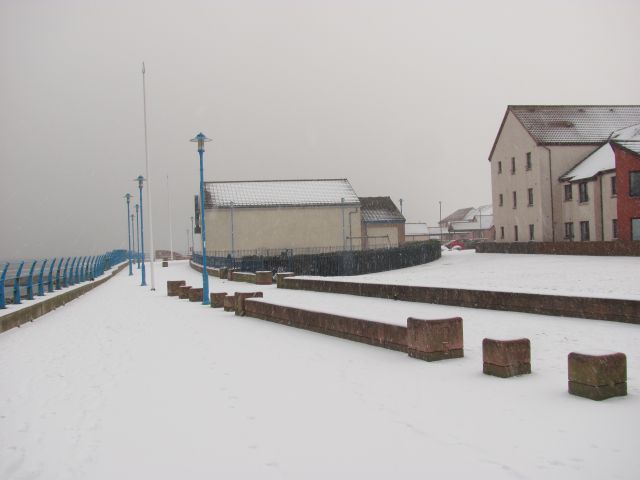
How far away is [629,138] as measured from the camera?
3750cm

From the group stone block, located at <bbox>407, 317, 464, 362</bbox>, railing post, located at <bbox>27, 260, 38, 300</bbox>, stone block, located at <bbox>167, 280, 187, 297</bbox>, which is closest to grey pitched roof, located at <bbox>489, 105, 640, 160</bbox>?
stone block, located at <bbox>167, 280, 187, 297</bbox>

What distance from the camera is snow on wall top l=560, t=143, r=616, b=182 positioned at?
37.7 m

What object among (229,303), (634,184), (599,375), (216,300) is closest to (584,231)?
(634,184)

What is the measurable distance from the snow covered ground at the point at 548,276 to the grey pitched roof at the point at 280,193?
2455cm

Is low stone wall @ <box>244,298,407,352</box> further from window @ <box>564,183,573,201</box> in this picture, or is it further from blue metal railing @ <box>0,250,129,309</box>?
window @ <box>564,183,573,201</box>

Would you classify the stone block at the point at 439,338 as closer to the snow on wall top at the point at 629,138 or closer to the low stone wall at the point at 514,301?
the low stone wall at the point at 514,301

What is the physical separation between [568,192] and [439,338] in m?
36.7

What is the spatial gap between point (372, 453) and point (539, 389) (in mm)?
2821

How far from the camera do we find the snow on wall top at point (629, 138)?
34.1 metres

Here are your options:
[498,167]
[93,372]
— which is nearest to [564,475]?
[93,372]

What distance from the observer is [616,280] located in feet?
68.4

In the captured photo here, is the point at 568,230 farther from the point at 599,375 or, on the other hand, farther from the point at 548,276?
the point at 599,375

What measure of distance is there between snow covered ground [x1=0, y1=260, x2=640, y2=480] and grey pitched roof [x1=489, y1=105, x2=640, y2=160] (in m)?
35.5

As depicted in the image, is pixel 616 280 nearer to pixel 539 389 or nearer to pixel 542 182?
pixel 539 389
